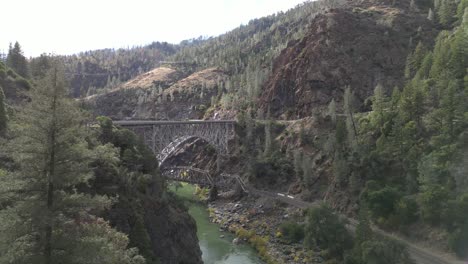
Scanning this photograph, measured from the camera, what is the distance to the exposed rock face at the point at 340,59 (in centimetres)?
7925

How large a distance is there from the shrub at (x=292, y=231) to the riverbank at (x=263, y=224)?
69 cm

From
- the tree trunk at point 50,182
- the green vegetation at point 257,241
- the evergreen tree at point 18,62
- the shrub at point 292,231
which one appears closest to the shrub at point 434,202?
the shrub at point 292,231

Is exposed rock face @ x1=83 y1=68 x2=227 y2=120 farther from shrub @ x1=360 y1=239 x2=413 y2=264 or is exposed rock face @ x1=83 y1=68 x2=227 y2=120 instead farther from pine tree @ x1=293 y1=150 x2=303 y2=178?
shrub @ x1=360 y1=239 x2=413 y2=264

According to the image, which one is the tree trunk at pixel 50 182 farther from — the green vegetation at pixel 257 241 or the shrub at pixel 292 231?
the shrub at pixel 292 231

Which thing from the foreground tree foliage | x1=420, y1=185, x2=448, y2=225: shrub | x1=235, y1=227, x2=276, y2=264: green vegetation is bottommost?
x1=235, y1=227, x2=276, y2=264: green vegetation

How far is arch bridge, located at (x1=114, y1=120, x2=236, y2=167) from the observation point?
5050 centimetres

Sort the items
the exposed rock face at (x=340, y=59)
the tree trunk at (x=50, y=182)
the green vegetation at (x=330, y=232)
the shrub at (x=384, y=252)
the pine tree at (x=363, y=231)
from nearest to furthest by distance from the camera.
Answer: the tree trunk at (x=50, y=182) → the shrub at (x=384, y=252) → the pine tree at (x=363, y=231) → the green vegetation at (x=330, y=232) → the exposed rock face at (x=340, y=59)

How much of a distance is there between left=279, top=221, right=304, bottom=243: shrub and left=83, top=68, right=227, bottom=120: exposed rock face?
7012 centimetres

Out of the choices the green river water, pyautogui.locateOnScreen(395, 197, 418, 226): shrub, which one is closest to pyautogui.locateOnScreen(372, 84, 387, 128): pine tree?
pyautogui.locateOnScreen(395, 197, 418, 226): shrub

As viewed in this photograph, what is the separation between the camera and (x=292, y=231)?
43719 millimetres

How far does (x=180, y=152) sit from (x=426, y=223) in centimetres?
6677

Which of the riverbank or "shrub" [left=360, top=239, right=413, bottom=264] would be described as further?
the riverbank

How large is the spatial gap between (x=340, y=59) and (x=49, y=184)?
79726 millimetres

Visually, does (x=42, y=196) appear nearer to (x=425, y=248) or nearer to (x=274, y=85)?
(x=425, y=248)
